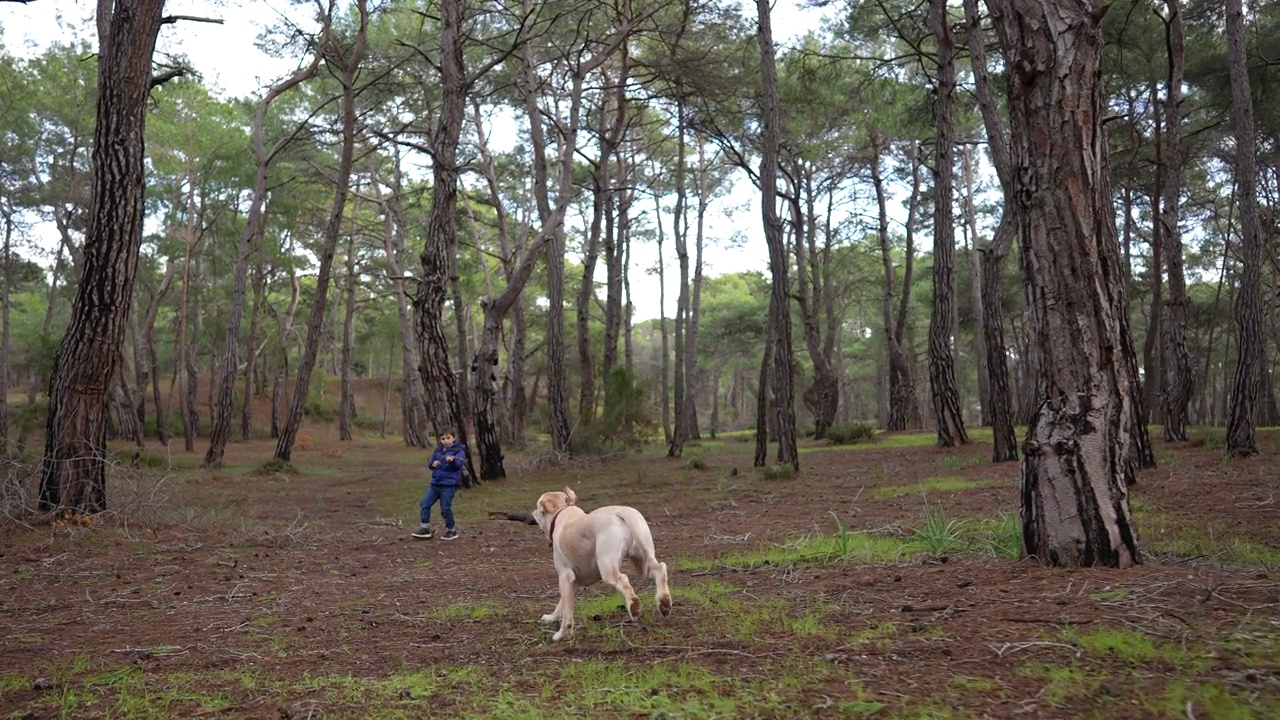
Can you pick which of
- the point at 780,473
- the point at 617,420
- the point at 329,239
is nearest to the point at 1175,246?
the point at 780,473

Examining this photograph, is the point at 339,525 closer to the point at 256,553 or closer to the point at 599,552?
the point at 256,553

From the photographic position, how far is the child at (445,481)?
31.9 feet

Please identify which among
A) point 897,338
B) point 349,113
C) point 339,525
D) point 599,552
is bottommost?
point 339,525

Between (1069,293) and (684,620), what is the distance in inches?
108

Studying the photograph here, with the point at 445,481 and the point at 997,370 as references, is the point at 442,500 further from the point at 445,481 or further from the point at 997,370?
the point at 997,370

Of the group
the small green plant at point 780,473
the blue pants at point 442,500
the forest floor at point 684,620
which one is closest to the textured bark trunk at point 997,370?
the small green plant at point 780,473

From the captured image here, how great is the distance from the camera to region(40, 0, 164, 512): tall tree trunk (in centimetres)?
914

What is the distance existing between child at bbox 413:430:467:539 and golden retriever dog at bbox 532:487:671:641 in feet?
18.1

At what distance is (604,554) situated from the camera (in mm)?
4090

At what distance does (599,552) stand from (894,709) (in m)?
1.64

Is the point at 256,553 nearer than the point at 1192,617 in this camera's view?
No

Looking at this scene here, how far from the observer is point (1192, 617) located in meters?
3.57

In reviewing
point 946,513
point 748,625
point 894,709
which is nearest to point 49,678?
point 748,625

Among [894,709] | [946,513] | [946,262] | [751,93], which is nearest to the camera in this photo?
[894,709]
